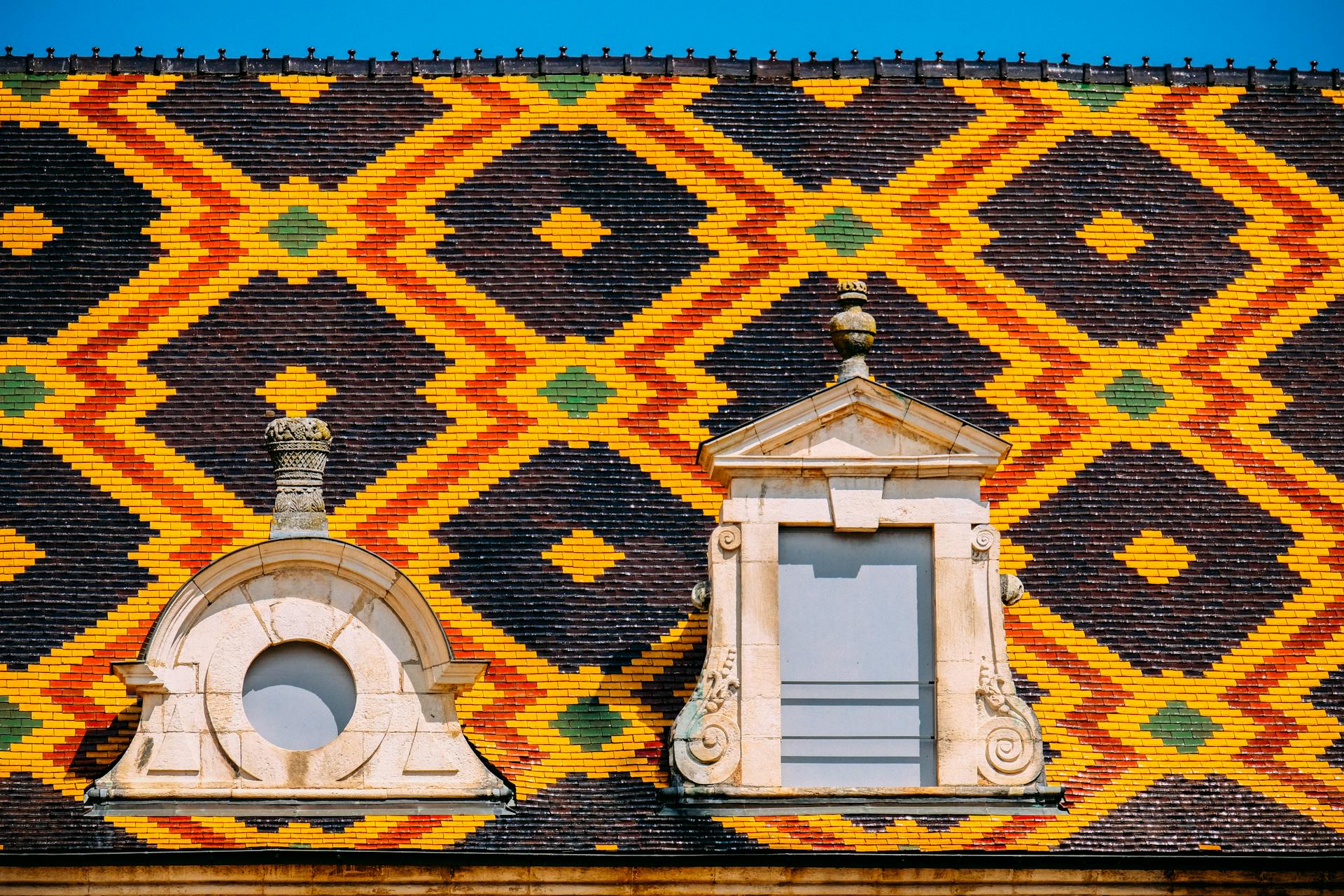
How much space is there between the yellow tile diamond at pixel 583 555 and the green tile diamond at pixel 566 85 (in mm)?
4088

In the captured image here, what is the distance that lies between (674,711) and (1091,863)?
2.62 meters

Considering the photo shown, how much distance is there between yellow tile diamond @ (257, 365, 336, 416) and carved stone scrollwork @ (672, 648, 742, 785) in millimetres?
3775

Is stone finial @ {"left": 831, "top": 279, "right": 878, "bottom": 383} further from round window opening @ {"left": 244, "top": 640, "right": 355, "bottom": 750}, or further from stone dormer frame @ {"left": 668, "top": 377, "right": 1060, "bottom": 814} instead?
round window opening @ {"left": 244, "top": 640, "right": 355, "bottom": 750}

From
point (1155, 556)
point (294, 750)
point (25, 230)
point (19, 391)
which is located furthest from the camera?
point (25, 230)

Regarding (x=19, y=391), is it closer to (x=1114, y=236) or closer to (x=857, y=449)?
(x=857, y=449)

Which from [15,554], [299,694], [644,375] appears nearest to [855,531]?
[644,375]

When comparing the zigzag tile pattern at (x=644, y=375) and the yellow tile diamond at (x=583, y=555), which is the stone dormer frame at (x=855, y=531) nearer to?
the zigzag tile pattern at (x=644, y=375)

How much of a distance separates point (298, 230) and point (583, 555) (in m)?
3.57

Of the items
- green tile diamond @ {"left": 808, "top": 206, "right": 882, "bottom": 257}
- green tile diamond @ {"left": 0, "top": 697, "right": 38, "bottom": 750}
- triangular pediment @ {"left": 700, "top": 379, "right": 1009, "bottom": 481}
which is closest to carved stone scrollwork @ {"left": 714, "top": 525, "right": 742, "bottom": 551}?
triangular pediment @ {"left": 700, "top": 379, "right": 1009, "bottom": 481}

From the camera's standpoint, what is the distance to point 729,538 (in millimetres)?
14234

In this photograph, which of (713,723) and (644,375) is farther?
(644,375)

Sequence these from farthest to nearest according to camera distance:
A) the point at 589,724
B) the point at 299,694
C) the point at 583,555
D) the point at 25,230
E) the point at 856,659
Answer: the point at 25,230
the point at 583,555
the point at 589,724
the point at 856,659
the point at 299,694

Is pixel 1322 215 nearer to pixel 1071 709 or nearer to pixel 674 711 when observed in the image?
pixel 1071 709

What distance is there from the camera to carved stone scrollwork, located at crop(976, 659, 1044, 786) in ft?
45.4
